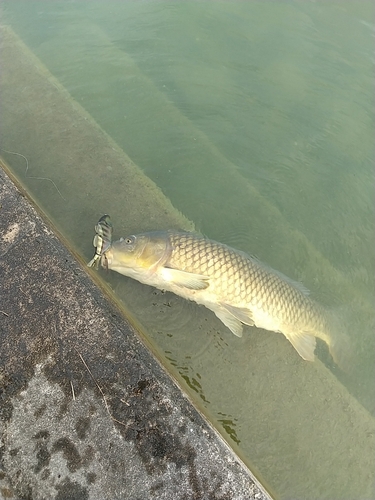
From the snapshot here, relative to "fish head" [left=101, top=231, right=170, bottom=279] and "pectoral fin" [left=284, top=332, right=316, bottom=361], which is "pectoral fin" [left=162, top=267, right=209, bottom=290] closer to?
"fish head" [left=101, top=231, right=170, bottom=279]

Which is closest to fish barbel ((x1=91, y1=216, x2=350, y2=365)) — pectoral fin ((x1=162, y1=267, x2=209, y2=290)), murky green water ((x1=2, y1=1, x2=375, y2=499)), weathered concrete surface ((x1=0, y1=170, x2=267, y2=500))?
pectoral fin ((x1=162, y1=267, x2=209, y2=290))

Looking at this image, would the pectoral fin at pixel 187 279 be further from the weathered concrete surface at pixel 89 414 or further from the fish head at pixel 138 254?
the weathered concrete surface at pixel 89 414

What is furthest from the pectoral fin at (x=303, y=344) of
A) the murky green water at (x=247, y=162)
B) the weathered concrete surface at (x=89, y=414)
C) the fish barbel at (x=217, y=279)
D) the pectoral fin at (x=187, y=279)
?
the weathered concrete surface at (x=89, y=414)

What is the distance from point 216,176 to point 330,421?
2.64m

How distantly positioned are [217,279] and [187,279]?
0.79 feet

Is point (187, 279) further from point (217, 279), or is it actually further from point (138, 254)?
point (138, 254)

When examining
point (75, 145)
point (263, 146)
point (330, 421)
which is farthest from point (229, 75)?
point (330, 421)

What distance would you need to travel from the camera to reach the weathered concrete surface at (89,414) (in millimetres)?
2436

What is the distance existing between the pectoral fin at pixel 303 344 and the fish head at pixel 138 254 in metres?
1.23

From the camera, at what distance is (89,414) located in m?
2.56

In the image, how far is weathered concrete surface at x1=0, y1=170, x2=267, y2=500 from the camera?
7.99 feet

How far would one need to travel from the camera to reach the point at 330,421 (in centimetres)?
337

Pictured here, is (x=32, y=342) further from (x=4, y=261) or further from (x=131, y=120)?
(x=131, y=120)

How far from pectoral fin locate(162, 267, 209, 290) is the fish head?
0.13 meters
